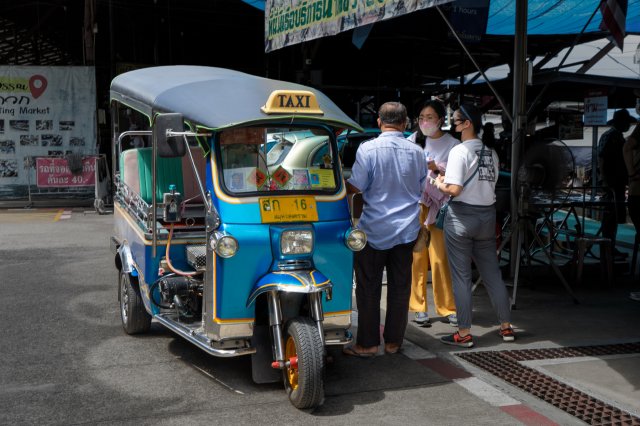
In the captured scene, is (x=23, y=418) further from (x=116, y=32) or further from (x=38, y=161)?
A: (x=116, y=32)

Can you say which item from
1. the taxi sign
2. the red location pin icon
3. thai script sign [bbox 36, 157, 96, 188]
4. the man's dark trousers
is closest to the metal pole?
the man's dark trousers

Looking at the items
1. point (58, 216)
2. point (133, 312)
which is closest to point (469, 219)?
point (133, 312)

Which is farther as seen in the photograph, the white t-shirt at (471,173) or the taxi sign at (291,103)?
the white t-shirt at (471,173)

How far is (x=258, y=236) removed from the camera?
519cm

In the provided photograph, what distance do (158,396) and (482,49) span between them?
13.1m

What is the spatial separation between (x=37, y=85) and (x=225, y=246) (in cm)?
1428

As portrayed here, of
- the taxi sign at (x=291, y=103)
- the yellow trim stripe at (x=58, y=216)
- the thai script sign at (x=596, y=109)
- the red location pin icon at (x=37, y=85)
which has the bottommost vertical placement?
the yellow trim stripe at (x=58, y=216)

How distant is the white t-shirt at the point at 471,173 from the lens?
6215 millimetres

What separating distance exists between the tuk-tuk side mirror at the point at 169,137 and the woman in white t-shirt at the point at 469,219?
223 centimetres

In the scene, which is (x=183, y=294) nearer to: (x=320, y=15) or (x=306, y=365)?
(x=306, y=365)

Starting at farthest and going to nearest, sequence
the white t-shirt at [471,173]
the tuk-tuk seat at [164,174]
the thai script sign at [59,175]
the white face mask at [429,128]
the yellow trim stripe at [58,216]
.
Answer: the thai script sign at [59,175] < the yellow trim stripe at [58,216] < the white face mask at [429,128] < the tuk-tuk seat at [164,174] < the white t-shirt at [471,173]

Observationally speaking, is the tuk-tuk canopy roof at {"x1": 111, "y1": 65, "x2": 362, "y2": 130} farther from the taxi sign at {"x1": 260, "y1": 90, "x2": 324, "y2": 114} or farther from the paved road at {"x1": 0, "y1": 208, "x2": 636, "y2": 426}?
the paved road at {"x1": 0, "y1": 208, "x2": 636, "y2": 426}

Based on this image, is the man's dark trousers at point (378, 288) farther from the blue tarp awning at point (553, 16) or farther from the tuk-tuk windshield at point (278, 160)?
the blue tarp awning at point (553, 16)

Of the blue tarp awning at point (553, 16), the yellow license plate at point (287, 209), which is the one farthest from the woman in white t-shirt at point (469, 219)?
the blue tarp awning at point (553, 16)
